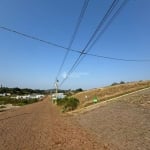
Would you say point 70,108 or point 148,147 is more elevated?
point 70,108

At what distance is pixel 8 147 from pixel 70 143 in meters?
3.16

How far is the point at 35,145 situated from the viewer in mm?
11352

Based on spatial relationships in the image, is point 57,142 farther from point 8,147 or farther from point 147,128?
point 147,128

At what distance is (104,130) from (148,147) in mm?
4674

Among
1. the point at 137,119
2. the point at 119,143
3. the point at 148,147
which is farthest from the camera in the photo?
the point at 137,119

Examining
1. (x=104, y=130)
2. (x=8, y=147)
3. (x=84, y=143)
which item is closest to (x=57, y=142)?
(x=84, y=143)

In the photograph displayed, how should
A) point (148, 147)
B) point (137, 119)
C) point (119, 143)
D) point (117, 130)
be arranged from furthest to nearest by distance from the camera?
point (137, 119), point (117, 130), point (119, 143), point (148, 147)

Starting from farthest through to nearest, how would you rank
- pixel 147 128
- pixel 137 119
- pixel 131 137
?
pixel 137 119 → pixel 147 128 → pixel 131 137

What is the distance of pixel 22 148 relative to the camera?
10.8m

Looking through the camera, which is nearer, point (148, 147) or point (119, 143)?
point (148, 147)

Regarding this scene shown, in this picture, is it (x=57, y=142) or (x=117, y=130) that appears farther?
(x=117, y=130)

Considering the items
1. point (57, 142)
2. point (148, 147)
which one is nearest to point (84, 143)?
point (57, 142)

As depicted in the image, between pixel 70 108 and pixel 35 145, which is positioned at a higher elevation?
pixel 70 108

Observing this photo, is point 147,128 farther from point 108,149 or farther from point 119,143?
point 108,149
